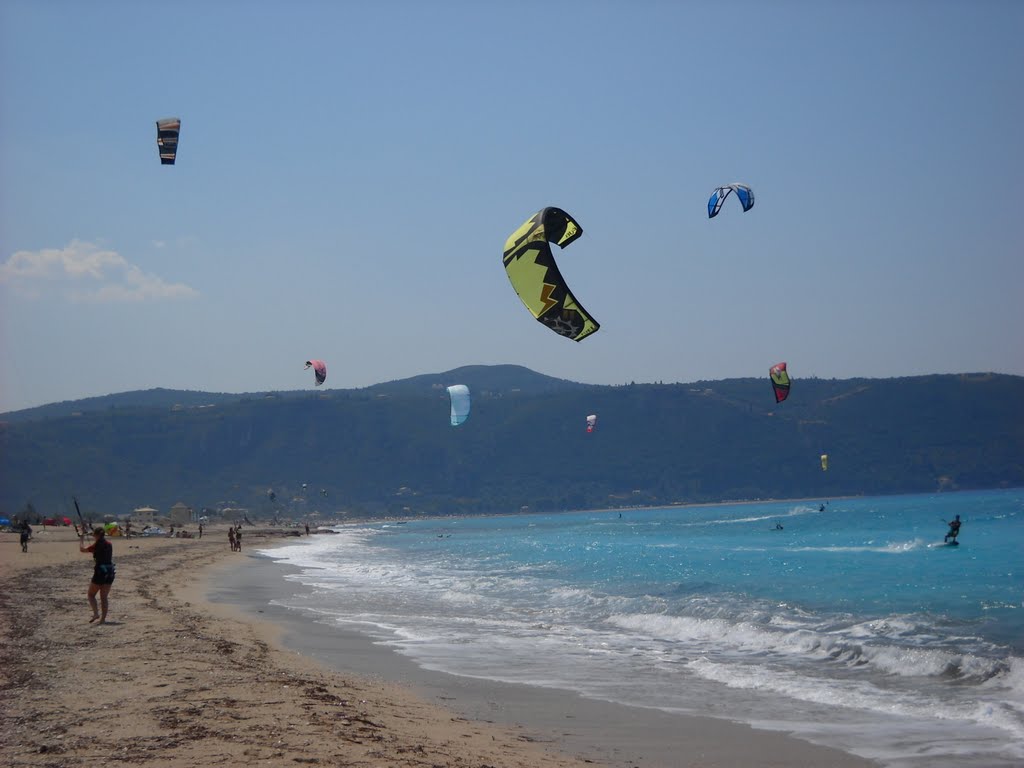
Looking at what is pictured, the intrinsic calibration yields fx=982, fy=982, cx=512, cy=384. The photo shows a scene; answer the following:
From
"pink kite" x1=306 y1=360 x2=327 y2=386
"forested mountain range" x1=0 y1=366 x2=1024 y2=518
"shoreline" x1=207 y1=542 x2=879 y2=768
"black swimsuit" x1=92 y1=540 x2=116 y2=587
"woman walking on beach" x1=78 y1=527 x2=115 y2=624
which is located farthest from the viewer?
"forested mountain range" x1=0 y1=366 x2=1024 y2=518

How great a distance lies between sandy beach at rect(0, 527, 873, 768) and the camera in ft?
18.4

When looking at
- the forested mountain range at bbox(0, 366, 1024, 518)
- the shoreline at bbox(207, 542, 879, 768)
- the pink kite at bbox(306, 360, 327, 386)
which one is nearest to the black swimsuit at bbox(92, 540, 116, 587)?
the shoreline at bbox(207, 542, 879, 768)

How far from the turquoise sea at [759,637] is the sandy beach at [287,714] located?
0.67m

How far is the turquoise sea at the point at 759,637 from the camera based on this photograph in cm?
777

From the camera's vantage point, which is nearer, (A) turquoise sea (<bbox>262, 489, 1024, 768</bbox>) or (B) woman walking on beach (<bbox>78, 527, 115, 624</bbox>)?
(A) turquoise sea (<bbox>262, 489, 1024, 768</bbox>)

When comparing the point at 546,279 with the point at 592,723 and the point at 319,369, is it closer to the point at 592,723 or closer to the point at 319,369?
the point at 592,723

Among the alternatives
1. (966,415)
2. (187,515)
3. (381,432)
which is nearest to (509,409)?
(381,432)

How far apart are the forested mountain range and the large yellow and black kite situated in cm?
13291

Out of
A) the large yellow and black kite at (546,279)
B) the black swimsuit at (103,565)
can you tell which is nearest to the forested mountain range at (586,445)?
the black swimsuit at (103,565)

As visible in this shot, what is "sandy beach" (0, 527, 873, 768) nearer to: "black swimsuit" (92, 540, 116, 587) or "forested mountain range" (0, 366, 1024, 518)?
"black swimsuit" (92, 540, 116, 587)

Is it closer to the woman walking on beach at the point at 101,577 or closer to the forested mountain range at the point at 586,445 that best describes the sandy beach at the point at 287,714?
the woman walking on beach at the point at 101,577

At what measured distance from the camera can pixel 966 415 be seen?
161 meters

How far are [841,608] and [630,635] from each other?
4.20m

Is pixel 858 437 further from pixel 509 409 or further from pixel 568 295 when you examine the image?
pixel 568 295
